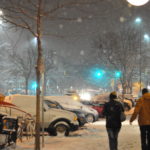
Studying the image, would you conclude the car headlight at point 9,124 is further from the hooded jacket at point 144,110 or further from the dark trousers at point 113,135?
the hooded jacket at point 144,110

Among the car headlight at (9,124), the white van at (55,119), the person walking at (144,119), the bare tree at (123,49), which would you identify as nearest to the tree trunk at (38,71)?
the car headlight at (9,124)

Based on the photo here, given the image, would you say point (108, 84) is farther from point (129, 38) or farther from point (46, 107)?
point (46, 107)

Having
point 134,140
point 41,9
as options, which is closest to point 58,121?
point 134,140

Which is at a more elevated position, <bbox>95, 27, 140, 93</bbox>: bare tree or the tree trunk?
<bbox>95, 27, 140, 93</bbox>: bare tree

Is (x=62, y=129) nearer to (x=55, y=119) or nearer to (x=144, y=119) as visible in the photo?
(x=55, y=119)

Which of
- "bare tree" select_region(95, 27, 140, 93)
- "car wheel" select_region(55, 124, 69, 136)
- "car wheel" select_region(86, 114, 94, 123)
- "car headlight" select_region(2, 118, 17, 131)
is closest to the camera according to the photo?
"car headlight" select_region(2, 118, 17, 131)

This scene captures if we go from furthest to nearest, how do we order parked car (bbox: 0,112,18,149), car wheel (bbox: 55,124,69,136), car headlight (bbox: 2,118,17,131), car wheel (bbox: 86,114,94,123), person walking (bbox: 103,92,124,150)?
1. car wheel (bbox: 86,114,94,123)
2. car wheel (bbox: 55,124,69,136)
3. car headlight (bbox: 2,118,17,131)
4. parked car (bbox: 0,112,18,149)
5. person walking (bbox: 103,92,124,150)

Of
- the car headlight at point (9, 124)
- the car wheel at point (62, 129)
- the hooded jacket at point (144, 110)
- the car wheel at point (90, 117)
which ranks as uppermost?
the hooded jacket at point (144, 110)

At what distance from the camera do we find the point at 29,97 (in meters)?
12.5

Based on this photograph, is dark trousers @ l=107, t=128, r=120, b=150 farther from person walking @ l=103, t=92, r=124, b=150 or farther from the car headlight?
the car headlight

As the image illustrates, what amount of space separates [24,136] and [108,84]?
55.2m

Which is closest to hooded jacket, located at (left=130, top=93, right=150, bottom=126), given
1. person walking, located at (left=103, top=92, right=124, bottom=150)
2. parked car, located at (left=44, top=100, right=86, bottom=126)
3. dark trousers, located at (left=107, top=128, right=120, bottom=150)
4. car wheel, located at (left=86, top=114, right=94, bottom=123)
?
person walking, located at (left=103, top=92, right=124, bottom=150)

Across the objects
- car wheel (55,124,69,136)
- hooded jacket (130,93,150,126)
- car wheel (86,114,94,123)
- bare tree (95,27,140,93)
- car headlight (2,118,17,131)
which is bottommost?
car wheel (55,124,69,136)

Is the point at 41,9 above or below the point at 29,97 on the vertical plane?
above
